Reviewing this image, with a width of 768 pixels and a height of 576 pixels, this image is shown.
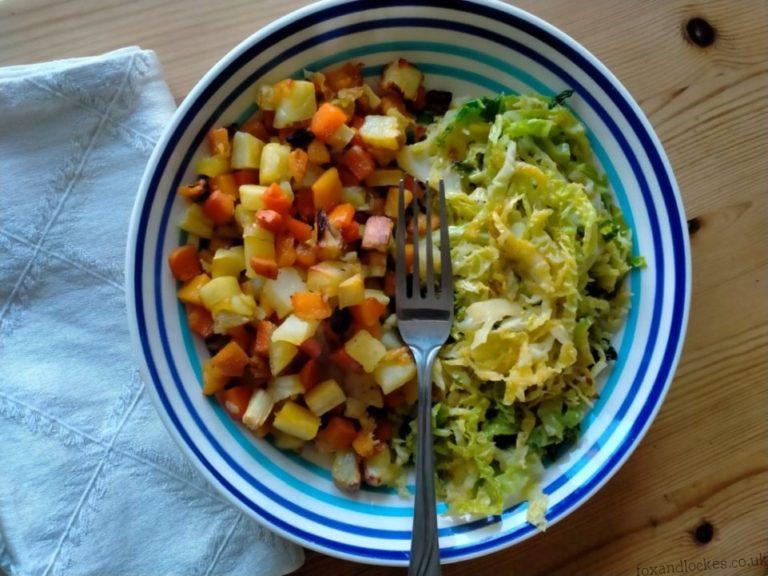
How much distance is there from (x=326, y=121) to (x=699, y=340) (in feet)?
3.92

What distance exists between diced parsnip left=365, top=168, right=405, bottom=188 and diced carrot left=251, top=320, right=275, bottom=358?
1.46 feet

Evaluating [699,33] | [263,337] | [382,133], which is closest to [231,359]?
[263,337]

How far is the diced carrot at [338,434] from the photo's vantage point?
176 cm

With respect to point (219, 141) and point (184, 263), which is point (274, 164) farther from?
point (184, 263)

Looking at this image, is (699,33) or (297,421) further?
(699,33)

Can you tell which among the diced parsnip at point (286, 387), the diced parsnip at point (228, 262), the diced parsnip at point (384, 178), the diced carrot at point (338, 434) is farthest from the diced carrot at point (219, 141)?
the diced carrot at point (338, 434)

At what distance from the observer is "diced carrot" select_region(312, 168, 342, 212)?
68.1 inches

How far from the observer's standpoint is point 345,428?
1754mm

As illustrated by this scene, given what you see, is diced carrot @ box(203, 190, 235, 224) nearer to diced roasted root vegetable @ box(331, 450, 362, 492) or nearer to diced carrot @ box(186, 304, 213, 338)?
A: diced carrot @ box(186, 304, 213, 338)

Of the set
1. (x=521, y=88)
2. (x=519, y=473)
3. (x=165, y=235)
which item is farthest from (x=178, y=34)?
(x=519, y=473)

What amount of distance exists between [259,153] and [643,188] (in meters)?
0.95

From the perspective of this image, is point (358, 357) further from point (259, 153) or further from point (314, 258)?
point (259, 153)

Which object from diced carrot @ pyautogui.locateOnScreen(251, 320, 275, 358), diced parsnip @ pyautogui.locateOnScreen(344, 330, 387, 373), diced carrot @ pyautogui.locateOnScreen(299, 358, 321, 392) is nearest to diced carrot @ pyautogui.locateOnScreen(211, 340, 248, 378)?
diced carrot @ pyautogui.locateOnScreen(251, 320, 275, 358)

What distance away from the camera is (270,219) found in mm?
1644
